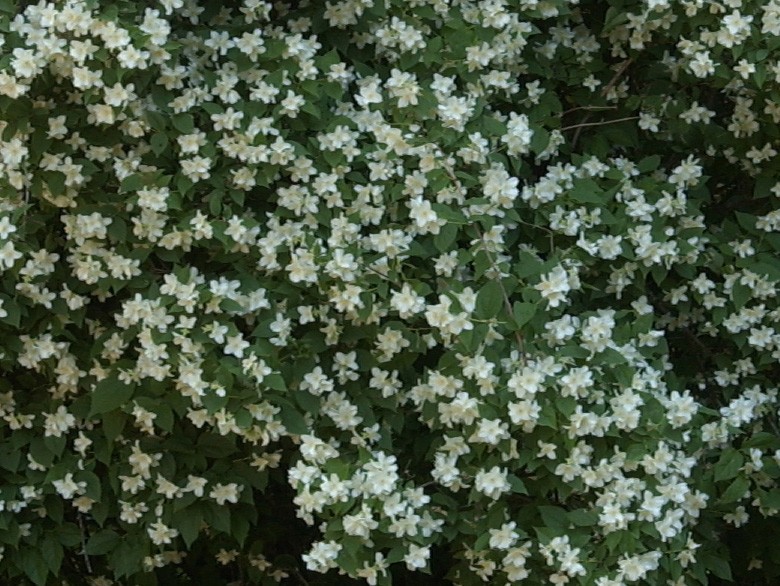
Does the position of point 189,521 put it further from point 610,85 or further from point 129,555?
point 610,85

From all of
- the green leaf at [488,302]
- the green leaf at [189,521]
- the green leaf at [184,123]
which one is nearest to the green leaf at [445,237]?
the green leaf at [488,302]

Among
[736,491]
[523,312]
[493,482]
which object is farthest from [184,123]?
[736,491]

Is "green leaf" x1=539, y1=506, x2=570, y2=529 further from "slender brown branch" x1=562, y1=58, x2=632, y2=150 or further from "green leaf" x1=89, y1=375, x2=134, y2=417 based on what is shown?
"slender brown branch" x1=562, y1=58, x2=632, y2=150

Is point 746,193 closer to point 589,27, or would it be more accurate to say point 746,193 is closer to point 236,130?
point 589,27

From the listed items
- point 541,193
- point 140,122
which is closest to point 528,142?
point 541,193

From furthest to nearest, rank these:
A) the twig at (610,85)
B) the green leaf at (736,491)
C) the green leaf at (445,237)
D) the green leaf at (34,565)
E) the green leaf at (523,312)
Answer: the twig at (610,85), the green leaf at (34,565), the green leaf at (736,491), the green leaf at (445,237), the green leaf at (523,312)

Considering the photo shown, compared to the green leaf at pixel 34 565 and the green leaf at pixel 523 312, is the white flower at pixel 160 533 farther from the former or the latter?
the green leaf at pixel 523 312
